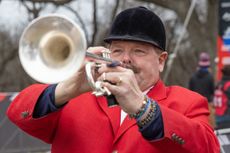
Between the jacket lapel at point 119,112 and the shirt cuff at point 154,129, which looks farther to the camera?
the jacket lapel at point 119,112

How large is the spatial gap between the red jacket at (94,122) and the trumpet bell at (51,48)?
0.41 meters

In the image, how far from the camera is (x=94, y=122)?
3.19 meters

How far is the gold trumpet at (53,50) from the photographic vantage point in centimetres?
273

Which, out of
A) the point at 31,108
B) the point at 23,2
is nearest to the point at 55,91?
the point at 31,108

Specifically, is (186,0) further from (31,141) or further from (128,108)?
(128,108)

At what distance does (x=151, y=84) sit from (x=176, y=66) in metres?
34.6

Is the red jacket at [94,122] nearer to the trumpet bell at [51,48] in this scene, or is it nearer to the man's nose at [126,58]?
→ the man's nose at [126,58]

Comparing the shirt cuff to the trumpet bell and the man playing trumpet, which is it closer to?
the man playing trumpet

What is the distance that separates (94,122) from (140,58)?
41 centimetres

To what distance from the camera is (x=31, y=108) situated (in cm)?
317

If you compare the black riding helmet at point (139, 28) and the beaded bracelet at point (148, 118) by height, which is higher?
the black riding helmet at point (139, 28)

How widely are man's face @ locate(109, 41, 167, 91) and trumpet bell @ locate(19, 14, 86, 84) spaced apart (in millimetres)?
378

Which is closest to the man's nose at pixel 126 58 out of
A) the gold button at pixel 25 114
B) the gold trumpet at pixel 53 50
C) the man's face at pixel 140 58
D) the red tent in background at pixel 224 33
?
the man's face at pixel 140 58

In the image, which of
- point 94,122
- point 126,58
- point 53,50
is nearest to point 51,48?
point 53,50
